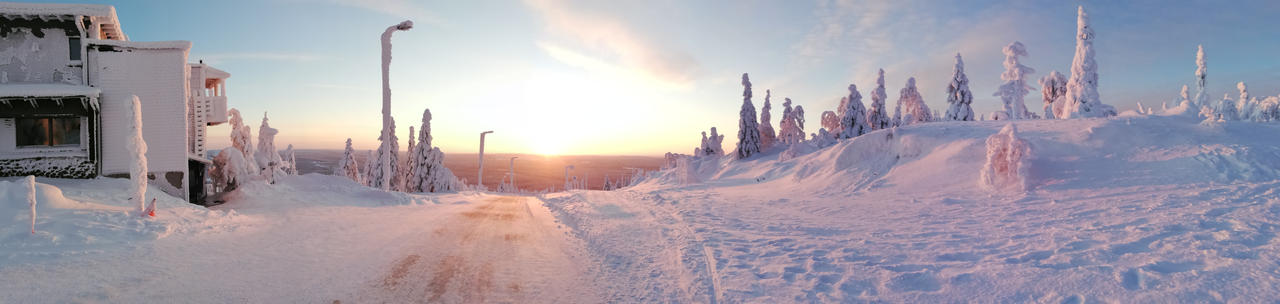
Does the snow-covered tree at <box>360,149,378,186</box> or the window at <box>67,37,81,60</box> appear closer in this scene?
the window at <box>67,37,81,60</box>

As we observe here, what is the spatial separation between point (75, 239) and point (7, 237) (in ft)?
3.02

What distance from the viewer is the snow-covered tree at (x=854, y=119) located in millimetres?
43031

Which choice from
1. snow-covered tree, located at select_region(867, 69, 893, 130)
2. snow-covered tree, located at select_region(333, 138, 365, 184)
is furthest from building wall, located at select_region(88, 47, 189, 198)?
snow-covered tree, located at select_region(867, 69, 893, 130)

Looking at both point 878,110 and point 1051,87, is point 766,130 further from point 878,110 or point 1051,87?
point 1051,87

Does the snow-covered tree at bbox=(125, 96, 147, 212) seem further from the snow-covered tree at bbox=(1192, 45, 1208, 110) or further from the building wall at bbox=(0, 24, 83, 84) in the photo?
the snow-covered tree at bbox=(1192, 45, 1208, 110)

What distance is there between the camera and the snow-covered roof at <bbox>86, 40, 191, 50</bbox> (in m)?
14.6

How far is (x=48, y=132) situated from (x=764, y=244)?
22.3 meters

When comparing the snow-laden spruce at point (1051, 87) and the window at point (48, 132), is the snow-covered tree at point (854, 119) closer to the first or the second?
the snow-laden spruce at point (1051, 87)

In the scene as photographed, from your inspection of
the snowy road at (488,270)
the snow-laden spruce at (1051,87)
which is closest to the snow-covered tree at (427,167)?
the snowy road at (488,270)

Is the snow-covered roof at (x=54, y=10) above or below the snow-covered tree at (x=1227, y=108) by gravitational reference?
above

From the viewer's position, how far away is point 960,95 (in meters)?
38.8

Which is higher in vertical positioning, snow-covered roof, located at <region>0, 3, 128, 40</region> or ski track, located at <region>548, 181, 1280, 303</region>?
snow-covered roof, located at <region>0, 3, 128, 40</region>

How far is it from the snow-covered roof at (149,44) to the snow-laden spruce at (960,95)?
158 feet

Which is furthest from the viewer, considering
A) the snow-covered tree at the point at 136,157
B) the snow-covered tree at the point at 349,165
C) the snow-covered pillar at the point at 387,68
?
the snow-covered tree at the point at 349,165
